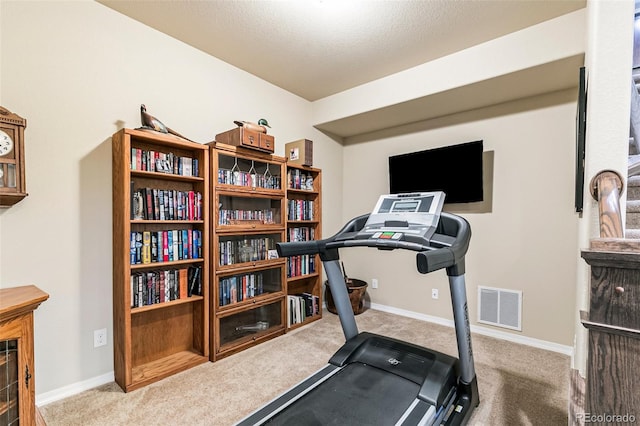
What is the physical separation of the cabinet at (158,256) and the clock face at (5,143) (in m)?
0.56

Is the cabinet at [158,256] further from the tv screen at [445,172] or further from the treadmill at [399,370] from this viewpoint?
the tv screen at [445,172]

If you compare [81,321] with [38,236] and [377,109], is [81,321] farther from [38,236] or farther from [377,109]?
[377,109]

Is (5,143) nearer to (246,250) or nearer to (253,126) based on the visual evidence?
(253,126)

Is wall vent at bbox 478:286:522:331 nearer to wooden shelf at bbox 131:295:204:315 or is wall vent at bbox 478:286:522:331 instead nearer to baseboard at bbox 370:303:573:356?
baseboard at bbox 370:303:573:356

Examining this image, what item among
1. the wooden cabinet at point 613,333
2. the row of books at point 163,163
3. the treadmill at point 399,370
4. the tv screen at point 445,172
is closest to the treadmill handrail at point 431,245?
the treadmill at point 399,370

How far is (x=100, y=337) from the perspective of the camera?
90.4 inches

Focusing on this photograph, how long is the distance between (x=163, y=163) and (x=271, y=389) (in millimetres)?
1943

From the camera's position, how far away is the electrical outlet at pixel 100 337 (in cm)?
227

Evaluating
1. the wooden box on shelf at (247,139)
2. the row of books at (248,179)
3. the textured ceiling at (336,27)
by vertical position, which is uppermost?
the textured ceiling at (336,27)

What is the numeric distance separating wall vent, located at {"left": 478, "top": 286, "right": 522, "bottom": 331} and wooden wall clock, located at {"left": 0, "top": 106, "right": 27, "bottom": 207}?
404cm

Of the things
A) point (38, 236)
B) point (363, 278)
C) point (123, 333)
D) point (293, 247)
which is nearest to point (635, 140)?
point (293, 247)

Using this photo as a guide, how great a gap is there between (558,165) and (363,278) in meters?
2.58

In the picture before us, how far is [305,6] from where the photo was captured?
2.29m

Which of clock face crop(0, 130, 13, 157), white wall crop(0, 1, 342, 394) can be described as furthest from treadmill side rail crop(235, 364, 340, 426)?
clock face crop(0, 130, 13, 157)
